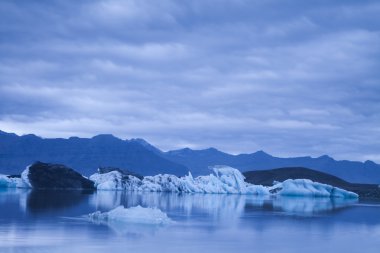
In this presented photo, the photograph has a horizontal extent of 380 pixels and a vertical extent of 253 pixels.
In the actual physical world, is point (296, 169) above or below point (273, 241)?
above

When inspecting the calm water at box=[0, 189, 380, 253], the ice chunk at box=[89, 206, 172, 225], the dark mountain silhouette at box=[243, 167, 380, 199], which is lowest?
the calm water at box=[0, 189, 380, 253]

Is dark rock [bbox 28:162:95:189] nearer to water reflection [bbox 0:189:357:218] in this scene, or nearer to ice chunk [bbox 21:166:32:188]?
ice chunk [bbox 21:166:32:188]

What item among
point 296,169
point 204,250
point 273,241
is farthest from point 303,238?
point 296,169

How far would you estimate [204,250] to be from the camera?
17.8 metres

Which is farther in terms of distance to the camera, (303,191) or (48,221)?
(303,191)

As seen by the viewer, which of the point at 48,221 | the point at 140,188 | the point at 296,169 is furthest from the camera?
the point at 296,169

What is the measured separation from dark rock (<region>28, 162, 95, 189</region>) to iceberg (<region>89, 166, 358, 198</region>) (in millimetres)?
2418

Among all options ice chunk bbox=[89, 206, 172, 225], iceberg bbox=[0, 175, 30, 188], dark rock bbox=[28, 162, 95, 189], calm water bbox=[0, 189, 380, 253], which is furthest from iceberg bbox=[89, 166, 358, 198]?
ice chunk bbox=[89, 206, 172, 225]

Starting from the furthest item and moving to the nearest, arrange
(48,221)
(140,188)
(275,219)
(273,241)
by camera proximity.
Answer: (140,188), (275,219), (48,221), (273,241)

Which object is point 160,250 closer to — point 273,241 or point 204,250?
point 204,250

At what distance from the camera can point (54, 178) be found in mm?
69062

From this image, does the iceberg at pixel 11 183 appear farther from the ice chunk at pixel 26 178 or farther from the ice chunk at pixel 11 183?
the ice chunk at pixel 26 178

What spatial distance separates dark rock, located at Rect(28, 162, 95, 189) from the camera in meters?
67.0

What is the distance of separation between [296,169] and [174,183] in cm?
5490
